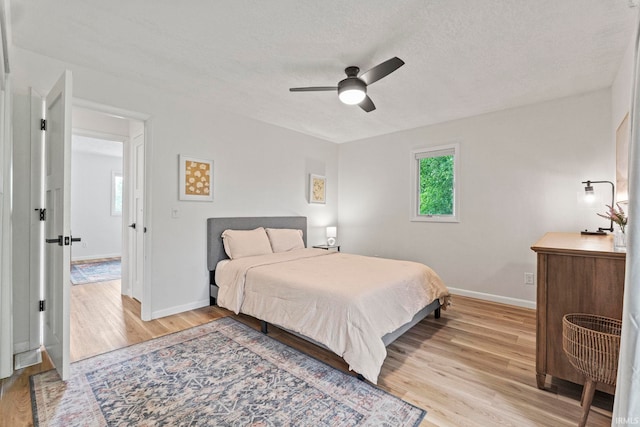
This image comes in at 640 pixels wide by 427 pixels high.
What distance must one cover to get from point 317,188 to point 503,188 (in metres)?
2.81

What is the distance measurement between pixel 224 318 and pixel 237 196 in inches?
62.3

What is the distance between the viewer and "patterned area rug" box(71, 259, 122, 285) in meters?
4.82

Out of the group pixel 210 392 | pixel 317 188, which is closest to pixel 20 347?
pixel 210 392

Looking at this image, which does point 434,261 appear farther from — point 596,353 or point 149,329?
point 149,329

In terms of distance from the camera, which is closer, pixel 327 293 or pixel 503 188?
pixel 327 293

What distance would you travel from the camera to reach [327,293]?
7.20ft

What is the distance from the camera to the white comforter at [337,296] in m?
1.99

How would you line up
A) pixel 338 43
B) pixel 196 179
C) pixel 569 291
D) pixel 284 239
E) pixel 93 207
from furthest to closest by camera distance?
pixel 93 207 → pixel 284 239 → pixel 196 179 → pixel 338 43 → pixel 569 291

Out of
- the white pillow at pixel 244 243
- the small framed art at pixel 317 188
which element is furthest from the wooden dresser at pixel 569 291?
the small framed art at pixel 317 188

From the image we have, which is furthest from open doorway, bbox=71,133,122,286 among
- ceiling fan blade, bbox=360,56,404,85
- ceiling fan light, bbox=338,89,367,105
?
ceiling fan blade, bbox=360,56,404,85

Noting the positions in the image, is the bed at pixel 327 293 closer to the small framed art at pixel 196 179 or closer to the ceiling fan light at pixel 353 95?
the small framed art at pixel 196 179

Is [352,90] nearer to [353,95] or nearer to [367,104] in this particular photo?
[353,95]

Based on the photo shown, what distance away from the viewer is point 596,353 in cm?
142

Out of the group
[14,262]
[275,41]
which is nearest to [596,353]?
[275,41]
